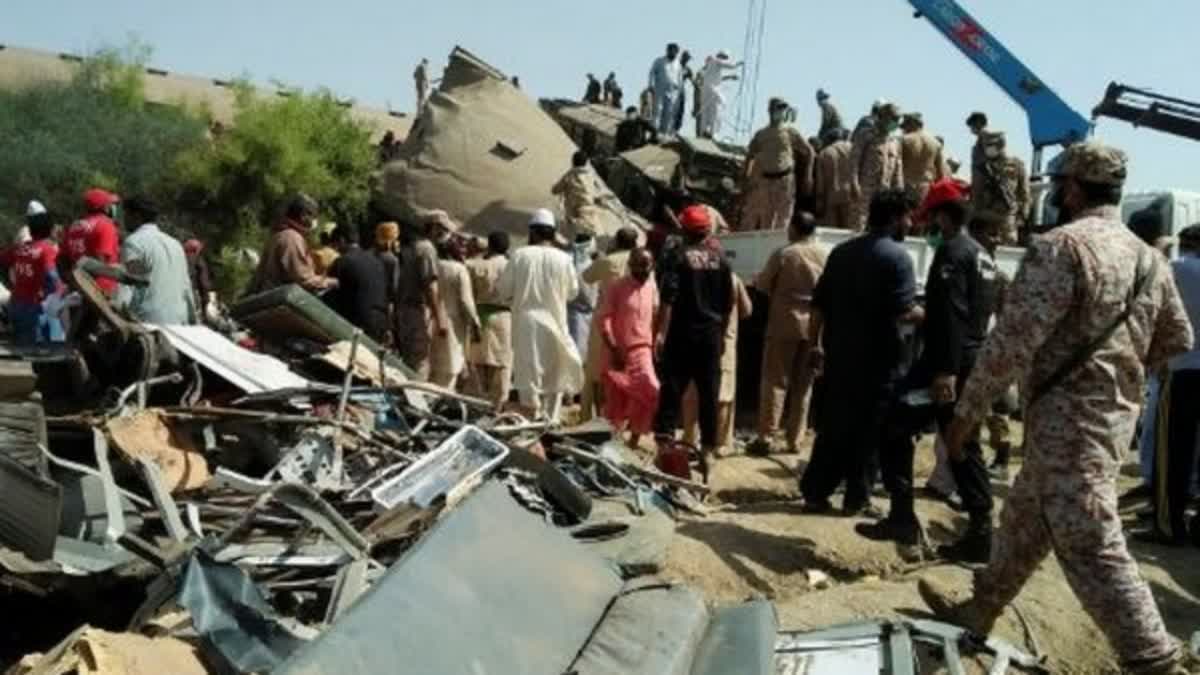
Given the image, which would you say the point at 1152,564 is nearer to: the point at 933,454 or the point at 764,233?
the point at 933,454

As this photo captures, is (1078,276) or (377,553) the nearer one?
(1078,276)

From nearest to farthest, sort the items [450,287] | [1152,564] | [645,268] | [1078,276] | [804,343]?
[1078,276] < [1152,564] < [645,268] < [804,343] < [450,287]

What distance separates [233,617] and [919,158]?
9.96 meters

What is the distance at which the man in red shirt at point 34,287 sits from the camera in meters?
10.4

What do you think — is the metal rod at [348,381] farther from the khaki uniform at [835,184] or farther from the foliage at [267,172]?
the foliage at [267,172]

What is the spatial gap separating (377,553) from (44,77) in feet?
84.9

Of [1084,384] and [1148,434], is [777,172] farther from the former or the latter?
[1084,384]

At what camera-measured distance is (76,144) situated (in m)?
24.0

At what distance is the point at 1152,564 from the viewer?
6.32 meters

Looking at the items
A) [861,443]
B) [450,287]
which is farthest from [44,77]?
[861,443]

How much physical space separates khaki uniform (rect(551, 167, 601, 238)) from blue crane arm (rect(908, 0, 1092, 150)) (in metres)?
5.82

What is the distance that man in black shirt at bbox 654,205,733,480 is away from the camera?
7.54 m

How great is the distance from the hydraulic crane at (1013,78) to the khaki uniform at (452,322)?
9.12m

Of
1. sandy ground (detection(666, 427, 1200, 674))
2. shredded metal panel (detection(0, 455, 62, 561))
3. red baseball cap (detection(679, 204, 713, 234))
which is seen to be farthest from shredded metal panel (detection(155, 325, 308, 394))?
red baseball cap (detection(679, 204, 713, 234))
